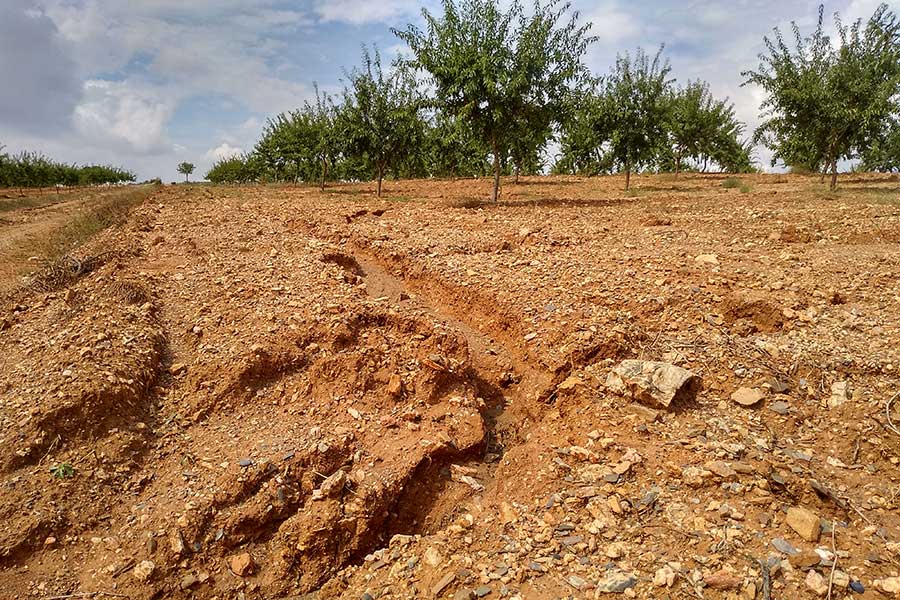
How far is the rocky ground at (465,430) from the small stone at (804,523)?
0.01 m

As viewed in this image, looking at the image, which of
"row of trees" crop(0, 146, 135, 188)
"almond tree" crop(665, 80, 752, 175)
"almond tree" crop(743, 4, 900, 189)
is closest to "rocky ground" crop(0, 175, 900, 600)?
"almond tree" crop(743, 4, 900, 189)

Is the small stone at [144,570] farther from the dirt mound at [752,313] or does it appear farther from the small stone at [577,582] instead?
the dirt mound at [752,313]

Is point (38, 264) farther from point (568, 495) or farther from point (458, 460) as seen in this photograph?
point (568, 495)

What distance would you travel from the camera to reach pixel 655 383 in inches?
151

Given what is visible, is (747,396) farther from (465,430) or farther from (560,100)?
(560,100)

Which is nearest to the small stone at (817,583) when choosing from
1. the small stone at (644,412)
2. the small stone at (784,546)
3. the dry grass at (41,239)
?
the small stone at (784,546)

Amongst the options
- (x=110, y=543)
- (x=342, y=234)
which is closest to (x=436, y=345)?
(x=110, y=543)

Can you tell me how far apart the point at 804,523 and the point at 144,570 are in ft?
12.4

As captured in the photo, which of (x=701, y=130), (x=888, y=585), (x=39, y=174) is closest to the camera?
(x=888, y=585)

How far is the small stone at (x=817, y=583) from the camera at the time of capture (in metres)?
2.23

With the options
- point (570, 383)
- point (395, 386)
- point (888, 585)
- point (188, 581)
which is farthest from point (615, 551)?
point (188, 581)

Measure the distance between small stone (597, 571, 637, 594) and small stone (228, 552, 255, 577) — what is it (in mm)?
2194

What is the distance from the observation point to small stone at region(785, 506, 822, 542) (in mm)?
2549

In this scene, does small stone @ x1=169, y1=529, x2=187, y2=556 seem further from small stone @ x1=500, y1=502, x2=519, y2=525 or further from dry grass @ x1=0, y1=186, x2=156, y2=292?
dry grass @ x1=0, y1=186, x2=156, y2=292
